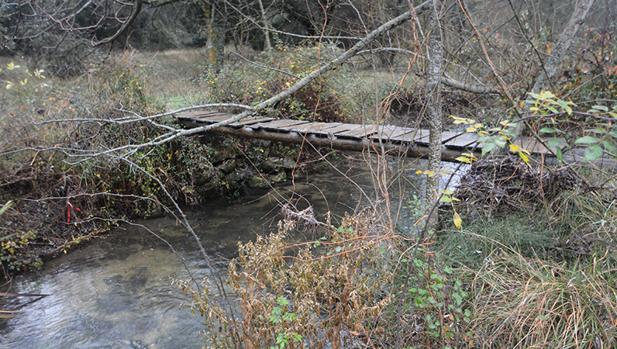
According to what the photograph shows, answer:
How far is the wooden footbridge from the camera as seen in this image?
448 centimetres

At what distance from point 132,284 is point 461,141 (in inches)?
139

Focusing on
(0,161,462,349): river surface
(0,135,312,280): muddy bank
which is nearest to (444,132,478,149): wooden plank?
(0,161,462,349): river surface

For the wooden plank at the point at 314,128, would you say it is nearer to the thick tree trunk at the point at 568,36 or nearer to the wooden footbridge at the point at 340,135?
the wooden footbridge at the point at 340,135

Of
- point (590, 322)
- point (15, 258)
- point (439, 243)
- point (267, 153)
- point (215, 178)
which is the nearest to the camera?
point (590, 322)

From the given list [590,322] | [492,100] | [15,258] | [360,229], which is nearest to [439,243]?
[360,229]

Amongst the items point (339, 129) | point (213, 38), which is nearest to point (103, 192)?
point (339, 129)

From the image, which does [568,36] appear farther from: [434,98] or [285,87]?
[285,87]

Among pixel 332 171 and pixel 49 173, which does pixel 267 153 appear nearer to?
pixel 332 171

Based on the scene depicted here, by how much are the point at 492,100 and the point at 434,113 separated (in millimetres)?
3214

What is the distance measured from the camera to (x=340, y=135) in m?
5.13

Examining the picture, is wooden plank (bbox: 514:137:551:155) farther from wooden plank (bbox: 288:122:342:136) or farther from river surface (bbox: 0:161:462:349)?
wooden plank (bbox: 288:122:342:136)

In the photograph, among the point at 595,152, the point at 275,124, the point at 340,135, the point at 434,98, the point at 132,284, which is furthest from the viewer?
the point at 275,124

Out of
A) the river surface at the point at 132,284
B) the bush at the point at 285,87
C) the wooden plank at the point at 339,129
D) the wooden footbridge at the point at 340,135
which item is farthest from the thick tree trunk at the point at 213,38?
the wooden plank at the point at 339,129

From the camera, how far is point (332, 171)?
764cm
